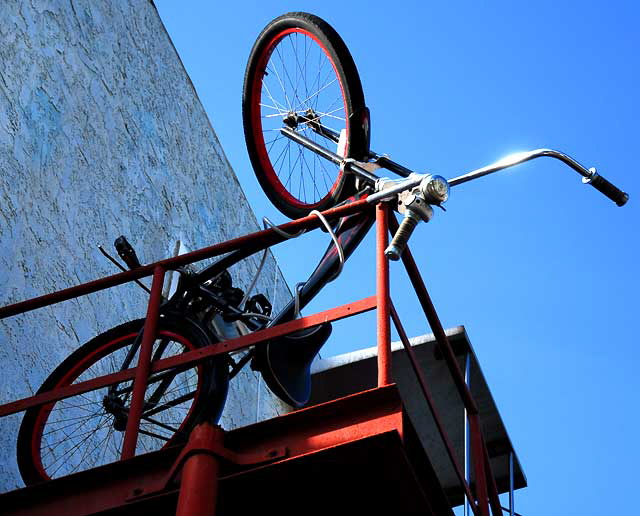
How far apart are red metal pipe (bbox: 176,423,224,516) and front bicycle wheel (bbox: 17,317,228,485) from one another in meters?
1.21

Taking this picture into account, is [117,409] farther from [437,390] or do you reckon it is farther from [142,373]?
[437,390]

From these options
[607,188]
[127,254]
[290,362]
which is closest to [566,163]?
[607,188]

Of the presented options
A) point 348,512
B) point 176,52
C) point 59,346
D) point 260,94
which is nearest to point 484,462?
point 348,512

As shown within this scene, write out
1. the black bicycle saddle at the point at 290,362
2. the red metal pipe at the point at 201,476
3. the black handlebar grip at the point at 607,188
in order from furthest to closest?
the black bicycle saddle at the point at 290,362, the black handlebar grip at the point at 607,188, the red metal pipe at the point at 201,476

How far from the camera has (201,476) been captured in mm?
3875

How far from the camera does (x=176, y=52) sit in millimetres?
9797

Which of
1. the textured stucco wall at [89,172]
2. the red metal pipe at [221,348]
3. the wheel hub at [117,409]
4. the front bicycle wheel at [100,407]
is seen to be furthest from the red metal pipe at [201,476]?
the textured stucco wall at [89,172]

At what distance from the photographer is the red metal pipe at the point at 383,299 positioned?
3957 millimetres

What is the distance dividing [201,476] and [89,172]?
421cm

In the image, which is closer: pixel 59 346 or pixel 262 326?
pixel 262 326

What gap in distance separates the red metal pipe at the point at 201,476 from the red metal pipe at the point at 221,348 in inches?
21.1

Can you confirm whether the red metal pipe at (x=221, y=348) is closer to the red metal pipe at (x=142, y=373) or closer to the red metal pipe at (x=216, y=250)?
the red metal pipe at (x=142, y=373)

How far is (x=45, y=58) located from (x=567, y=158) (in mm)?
4099

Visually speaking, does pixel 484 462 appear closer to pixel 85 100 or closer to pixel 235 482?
pixel 235 482
